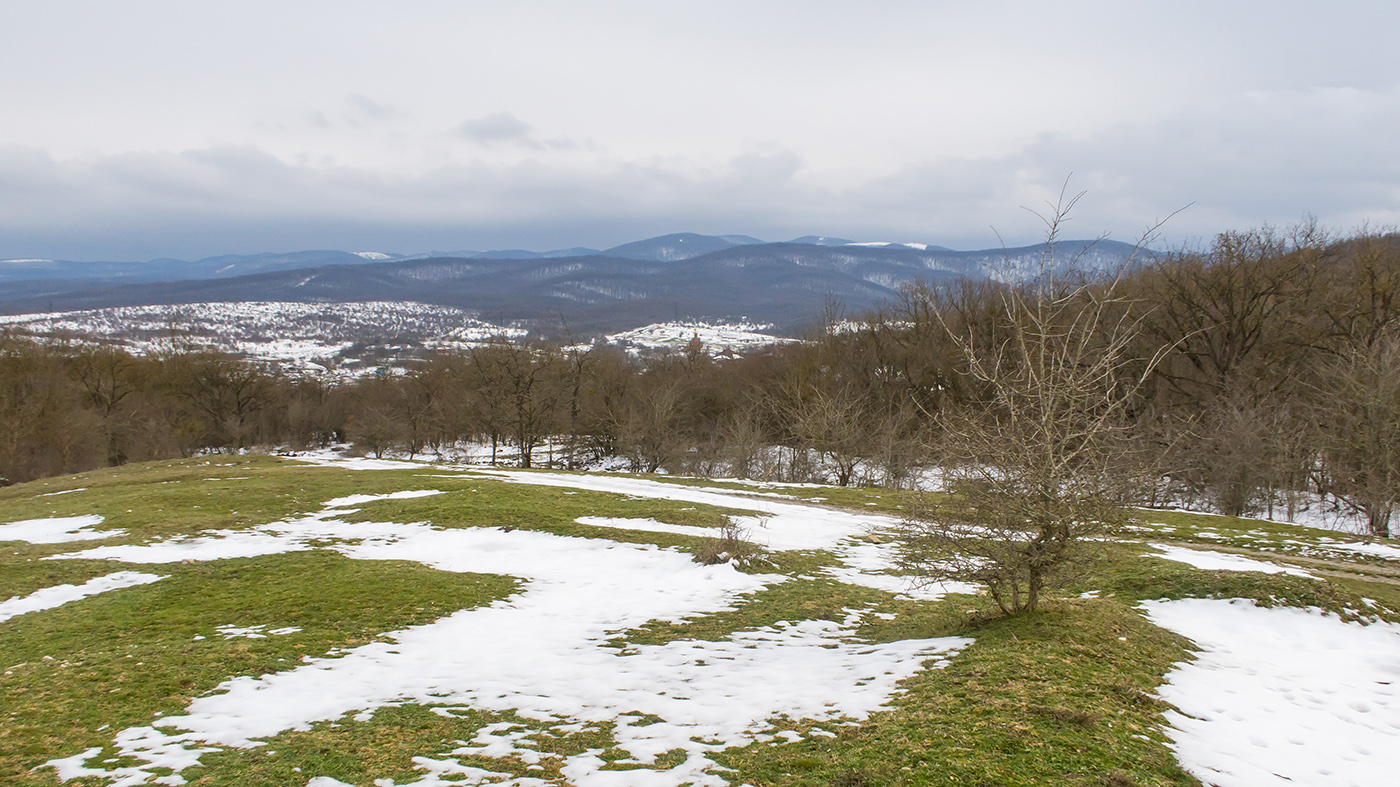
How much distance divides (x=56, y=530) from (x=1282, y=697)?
22.0 meters

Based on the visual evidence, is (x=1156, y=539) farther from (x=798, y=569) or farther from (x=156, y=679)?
(x=156, y=679)

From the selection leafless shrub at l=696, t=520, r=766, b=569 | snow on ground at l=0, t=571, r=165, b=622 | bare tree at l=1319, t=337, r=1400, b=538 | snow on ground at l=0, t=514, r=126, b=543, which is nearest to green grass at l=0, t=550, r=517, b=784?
snow on ground at l=0, t=571, r=165, b=622

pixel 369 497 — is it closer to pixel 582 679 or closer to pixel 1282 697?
pixel 582 679

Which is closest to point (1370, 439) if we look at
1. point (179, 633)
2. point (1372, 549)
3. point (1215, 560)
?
point (1372, 549)

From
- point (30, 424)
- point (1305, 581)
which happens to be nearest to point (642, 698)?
point (1305, 581)

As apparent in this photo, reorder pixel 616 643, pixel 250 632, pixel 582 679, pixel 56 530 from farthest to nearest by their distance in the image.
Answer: pixel 56 530 < pixel 616 643 < pixel 250 632 < pixel 582 679

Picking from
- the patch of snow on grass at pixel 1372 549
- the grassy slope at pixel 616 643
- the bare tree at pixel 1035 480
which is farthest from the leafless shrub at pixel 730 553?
the patch of snow on grass at pixel 1372 549

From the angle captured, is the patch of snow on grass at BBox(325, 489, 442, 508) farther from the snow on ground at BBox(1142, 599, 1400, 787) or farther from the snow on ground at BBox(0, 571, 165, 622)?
the snow on ground at BBox(1142, 599, 1400, 787)

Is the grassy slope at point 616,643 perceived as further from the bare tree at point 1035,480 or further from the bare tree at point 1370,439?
the bare tree at point 1370,439

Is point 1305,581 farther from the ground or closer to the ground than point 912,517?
closer to the ground

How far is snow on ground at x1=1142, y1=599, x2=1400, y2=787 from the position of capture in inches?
182

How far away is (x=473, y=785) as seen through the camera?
181 inches

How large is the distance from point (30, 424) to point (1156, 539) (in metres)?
57.5

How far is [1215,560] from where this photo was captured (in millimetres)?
13742
